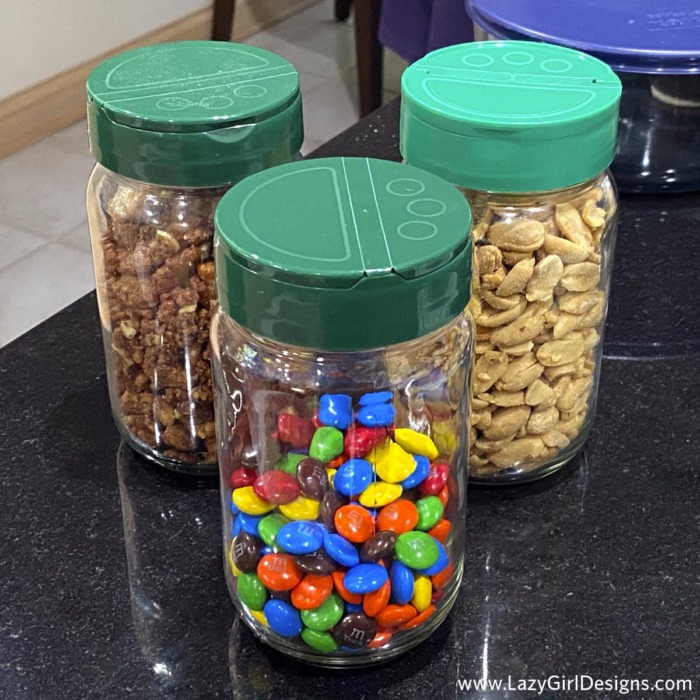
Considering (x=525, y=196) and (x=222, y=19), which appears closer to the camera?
(x=525, y=196)

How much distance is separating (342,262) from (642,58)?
45 cm

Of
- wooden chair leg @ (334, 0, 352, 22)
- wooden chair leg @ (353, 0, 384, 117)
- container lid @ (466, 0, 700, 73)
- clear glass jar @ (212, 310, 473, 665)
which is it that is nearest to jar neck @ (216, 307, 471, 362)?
clear glass jar @ (212, 310, 473, 665)

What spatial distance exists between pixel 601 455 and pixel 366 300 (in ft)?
0.96

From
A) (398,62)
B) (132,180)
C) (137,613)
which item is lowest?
(398,62)

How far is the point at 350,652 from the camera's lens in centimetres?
51

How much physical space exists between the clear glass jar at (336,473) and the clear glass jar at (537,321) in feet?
0.17

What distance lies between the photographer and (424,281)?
17.2 inches

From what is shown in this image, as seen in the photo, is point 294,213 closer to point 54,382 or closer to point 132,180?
point 132,180

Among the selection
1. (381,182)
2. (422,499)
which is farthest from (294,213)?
(422,499)

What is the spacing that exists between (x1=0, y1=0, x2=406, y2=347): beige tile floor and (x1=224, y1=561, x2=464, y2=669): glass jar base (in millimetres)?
1353

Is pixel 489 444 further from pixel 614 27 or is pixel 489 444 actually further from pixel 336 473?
pixel 614 27

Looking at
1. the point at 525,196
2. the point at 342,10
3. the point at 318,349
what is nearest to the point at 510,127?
the point at 525,196

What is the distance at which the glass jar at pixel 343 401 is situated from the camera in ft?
1.43

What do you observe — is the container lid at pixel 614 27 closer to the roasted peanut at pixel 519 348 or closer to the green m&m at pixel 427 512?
the roasted peanut at pixel 519 348
